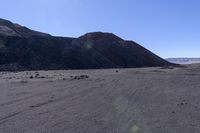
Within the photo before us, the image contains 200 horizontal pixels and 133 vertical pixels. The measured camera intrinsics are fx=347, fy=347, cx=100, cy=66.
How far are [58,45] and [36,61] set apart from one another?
478 inches

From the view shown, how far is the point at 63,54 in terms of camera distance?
6931cm

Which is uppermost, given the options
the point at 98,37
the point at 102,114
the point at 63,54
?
the point at 98,37

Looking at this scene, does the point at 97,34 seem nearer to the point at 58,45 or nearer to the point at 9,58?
the point at 58,45

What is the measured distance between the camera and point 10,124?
992cm

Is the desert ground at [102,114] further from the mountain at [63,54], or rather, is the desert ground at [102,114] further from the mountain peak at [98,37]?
the mountain peak at [98,37]

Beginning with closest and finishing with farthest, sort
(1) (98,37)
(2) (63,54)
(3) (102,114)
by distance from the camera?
(3) (102,114)
(2) (63,54)
(1) (98,37)

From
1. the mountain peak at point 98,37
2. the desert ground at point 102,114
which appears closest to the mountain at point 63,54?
the mountain peak at point 98,37

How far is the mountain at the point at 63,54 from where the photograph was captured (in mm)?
61356

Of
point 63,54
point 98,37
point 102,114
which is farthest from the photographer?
point 98,37

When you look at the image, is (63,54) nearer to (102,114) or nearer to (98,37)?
(98,37)

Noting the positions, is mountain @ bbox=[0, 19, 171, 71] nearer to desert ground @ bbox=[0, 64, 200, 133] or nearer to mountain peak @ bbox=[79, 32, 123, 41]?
mountain peak @ bbox=[79, 32, 123, 41]

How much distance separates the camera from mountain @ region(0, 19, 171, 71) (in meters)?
61.4

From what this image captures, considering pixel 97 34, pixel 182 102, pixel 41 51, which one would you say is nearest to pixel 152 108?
pixel 182 102

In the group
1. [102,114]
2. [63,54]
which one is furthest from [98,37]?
[102,114]
